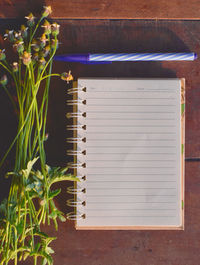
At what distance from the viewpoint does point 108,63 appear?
0.70 meters

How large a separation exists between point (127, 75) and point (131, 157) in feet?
0.59

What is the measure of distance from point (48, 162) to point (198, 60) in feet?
1.30

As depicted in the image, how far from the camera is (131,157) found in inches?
27.5

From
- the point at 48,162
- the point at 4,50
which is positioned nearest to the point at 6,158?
the point at 48,162

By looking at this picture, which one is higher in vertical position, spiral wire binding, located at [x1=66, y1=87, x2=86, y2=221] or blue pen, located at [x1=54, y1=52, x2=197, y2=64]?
blue pen, located at [x1=54, y1=52, x2=197, y2=64]

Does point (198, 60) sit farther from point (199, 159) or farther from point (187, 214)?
point (187, 214)

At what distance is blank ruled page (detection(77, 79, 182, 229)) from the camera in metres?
0.69

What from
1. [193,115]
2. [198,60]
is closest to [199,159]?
[193,115]

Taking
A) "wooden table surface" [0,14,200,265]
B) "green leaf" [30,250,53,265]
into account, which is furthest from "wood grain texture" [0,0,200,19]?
"green leaf" [30,250,53,265]

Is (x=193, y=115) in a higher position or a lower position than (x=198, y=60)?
lower

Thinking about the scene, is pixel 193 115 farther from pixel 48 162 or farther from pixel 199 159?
pixel 48 162

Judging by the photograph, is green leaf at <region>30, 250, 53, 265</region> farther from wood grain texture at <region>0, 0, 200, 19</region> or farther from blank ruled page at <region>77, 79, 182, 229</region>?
wood grain texture at <region>0, 0, 200, 19</region>

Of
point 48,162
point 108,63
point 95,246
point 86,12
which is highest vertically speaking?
point 86,12

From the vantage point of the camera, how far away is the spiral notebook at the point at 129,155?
2.27ft
